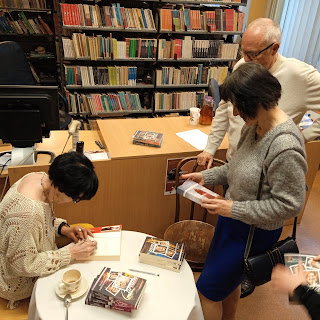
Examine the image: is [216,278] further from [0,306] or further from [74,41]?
[74,41]

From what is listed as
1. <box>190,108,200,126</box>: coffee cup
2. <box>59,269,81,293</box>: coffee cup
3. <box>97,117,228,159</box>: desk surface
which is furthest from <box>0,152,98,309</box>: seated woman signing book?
<box>190,108,200,126</box>: coffee cup

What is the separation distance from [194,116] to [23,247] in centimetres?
174

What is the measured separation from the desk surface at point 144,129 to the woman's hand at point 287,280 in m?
1.15

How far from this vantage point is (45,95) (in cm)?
198

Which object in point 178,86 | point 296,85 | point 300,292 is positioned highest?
point 296,85

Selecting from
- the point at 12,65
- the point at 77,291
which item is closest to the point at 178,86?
the point at 12,65

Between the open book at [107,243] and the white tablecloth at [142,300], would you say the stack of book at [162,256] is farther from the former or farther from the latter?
the open book at [107,243]

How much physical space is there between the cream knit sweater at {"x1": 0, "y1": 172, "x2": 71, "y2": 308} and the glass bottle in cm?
162

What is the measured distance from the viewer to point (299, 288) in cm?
114

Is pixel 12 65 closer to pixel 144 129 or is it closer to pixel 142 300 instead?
pixel 144 129

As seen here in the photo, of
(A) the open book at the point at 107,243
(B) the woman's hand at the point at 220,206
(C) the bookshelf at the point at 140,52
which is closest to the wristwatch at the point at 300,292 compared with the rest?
(B) the woman's hand at the point at 220,206

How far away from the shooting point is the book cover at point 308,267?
1.16 m

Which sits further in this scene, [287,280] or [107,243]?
[107,243]

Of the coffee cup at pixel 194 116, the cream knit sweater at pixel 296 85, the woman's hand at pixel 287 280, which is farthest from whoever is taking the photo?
the coffee cup at pixel 194 116
